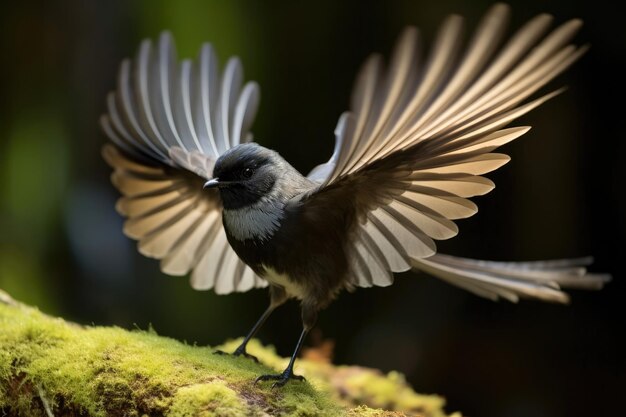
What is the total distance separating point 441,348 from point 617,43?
239cm

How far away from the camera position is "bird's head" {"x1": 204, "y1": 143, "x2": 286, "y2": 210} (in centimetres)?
259

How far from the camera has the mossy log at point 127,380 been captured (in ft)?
6.75

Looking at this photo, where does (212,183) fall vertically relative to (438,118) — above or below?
below

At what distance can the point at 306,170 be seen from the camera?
17.6 ft

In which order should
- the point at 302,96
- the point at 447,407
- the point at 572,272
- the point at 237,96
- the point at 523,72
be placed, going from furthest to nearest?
the point at 302,96, the point at 447,407, the point at 237,96, the point at 572,272, the point at 523,72

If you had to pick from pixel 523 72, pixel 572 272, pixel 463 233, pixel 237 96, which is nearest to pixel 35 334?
pixel 237 96

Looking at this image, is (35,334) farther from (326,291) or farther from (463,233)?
(463,233)

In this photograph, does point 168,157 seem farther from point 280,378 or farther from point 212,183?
point 280,378

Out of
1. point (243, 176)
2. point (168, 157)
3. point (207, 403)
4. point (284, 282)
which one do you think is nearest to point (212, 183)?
point (243, 176)

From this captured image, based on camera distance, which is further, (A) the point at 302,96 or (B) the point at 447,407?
(A) the point at 302,96

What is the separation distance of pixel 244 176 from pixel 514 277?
4.04 feet

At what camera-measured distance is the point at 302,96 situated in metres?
5.51

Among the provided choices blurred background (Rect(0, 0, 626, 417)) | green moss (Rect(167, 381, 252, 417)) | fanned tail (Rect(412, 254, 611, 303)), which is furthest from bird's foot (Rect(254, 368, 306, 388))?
blurred background (Rect(0, 0, 626, 417))

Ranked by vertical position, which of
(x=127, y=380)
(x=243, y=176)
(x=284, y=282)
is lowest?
(x=127, y=380)
